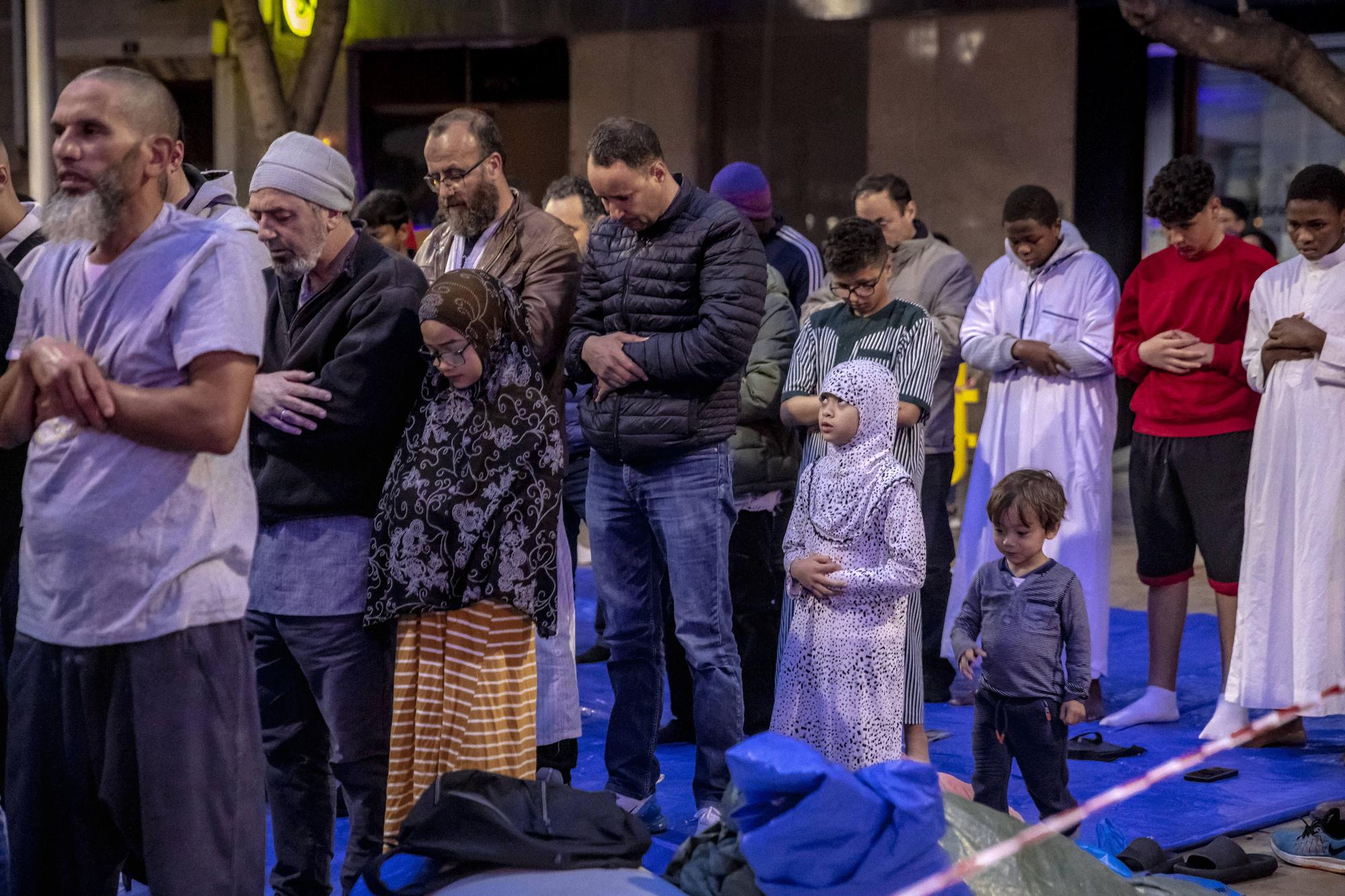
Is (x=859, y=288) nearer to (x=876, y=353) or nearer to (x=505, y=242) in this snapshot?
(x=876, y=353)

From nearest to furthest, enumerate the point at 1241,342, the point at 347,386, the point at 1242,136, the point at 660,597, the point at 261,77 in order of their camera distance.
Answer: the point at 347,386 < the point at 660,597 < the point at 1241,342 < the point at 261,77 < the point at 1242,136

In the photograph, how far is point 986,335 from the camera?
6.97 meters

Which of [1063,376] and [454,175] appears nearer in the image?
[454,175]

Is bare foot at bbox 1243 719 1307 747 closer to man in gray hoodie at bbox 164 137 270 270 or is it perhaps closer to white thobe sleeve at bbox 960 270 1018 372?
white thobe sleeve at bbox 960 270 1018 372

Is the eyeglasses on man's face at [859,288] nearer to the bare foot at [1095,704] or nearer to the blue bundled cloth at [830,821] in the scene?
the bare foot at [1095,704]

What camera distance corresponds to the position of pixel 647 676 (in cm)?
516

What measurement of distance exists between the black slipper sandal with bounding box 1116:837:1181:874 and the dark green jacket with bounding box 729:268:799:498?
6.65 feet

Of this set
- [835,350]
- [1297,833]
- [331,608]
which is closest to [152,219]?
[331,608]

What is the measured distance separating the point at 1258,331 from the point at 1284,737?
5.07ft

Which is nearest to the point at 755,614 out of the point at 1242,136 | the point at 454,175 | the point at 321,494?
the point at 454,175

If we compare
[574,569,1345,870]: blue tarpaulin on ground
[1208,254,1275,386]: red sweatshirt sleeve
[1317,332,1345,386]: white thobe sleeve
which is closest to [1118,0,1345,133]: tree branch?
[1208,254,1275,386]: red sweatshirt sleeve

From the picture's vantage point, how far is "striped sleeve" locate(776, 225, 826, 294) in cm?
712

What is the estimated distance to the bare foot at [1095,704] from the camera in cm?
670

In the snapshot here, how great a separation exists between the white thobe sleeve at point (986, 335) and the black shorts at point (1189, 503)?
2.10 feet
